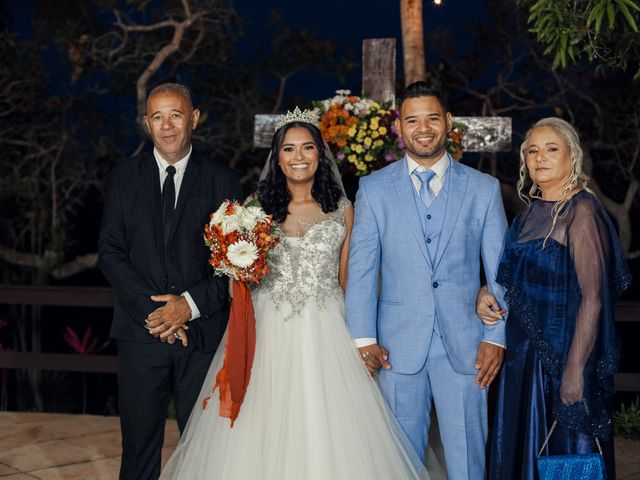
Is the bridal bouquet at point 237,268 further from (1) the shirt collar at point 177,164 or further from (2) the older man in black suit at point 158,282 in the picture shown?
(1) the shirt collar at point 177,164

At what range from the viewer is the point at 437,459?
3945 millimetres

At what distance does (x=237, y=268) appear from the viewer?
131 inches

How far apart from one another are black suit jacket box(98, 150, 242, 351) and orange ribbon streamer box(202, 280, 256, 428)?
0.18 meters

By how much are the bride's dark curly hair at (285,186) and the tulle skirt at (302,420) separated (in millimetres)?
467

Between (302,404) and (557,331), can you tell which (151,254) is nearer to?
(302,404)

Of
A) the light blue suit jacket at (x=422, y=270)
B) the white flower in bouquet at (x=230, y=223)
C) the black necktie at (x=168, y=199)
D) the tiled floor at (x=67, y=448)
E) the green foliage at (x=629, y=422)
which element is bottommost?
the green foliage at (x=629, y=422)

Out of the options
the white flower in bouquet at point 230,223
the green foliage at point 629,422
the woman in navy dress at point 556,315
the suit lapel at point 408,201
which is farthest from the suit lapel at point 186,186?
the green foliage at point 629,422

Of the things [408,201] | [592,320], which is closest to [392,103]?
[408,201]

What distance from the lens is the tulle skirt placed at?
3.28m

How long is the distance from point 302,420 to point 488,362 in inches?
31.1

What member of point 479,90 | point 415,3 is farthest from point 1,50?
point 479,90

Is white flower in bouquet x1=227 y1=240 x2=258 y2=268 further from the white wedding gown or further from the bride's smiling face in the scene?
the bride's smiling face

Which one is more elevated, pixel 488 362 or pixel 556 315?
pixel 556 315

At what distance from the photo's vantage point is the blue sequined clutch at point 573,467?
2.88 m
